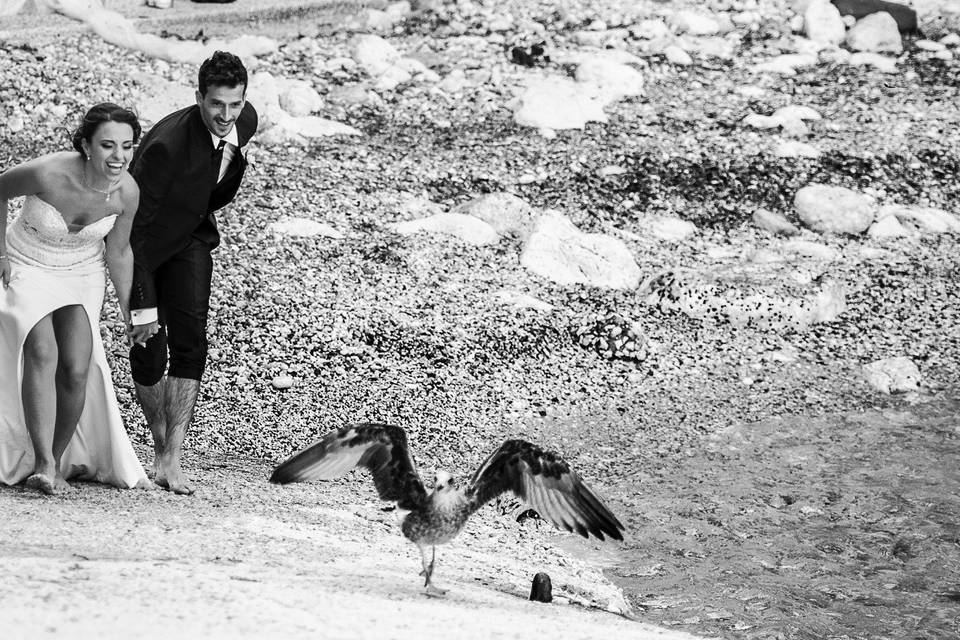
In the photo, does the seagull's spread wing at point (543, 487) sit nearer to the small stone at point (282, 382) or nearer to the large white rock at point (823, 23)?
the small stone at point (282, 382)

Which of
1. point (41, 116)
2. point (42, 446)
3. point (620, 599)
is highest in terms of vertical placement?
point (41, 116)

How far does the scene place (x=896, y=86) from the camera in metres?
11.6

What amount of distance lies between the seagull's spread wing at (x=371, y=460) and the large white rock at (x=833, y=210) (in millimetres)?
5841

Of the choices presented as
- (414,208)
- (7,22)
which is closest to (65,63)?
(7,22)

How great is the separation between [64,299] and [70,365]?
0.86ft

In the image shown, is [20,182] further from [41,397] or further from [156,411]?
[156,411]

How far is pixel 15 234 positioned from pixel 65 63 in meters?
5.74

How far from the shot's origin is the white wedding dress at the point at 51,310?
4406 millimetres

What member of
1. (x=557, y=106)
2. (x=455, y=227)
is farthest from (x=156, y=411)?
(x=557, y=106)

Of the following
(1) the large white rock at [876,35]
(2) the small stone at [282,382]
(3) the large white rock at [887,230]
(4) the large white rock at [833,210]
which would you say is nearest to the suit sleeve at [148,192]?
(2) the small stone at [282,382]

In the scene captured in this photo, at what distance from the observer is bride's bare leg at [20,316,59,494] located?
14.6 feet

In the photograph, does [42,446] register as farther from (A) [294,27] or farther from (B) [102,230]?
(A) [294,27]

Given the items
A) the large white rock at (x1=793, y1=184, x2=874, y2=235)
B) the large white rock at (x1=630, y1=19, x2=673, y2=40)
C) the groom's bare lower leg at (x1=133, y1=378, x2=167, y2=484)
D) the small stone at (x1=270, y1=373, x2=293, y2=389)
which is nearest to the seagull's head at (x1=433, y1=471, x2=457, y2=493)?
the groom's bare lower leg at (x1=133, y1=378, x2=167, y2=484)

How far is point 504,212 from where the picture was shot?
8.27m
